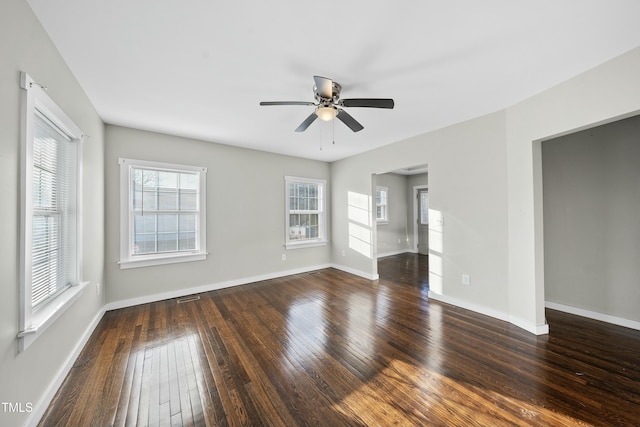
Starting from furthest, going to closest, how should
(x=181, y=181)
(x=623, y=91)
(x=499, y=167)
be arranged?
(x=181, y=181) < (x=499, y=167) < (x=623, y=91)

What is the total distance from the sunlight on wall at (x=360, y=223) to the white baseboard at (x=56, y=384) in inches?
162

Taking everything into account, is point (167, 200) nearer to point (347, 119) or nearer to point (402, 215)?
point (347, 119)

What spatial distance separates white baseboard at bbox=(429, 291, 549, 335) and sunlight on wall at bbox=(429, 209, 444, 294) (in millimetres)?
110

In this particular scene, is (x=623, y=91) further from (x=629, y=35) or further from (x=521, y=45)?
(x=521, y=45)

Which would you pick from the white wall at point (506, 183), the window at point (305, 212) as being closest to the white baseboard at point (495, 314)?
the white wall at point (506, 183)

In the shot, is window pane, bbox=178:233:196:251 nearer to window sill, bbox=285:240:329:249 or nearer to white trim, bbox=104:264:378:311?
white trim, bbox=104:264:378:311

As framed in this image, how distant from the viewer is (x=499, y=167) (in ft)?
9.25

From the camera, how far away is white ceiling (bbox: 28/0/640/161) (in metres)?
1.45

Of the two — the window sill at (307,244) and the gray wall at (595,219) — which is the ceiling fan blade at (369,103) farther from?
the window sill at (307,244)

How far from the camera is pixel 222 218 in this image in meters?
4.09

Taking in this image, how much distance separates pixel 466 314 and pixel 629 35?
9.62 feet

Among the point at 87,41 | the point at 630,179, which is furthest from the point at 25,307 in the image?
the point at 630,179

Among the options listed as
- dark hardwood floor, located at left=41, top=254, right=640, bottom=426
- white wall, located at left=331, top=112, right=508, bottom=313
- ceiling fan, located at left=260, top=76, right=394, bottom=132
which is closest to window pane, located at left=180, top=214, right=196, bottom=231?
dark hardwood floor, located at left=41, top=254, right=640, bottom=426

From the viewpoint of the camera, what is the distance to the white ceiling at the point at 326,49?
145cm
